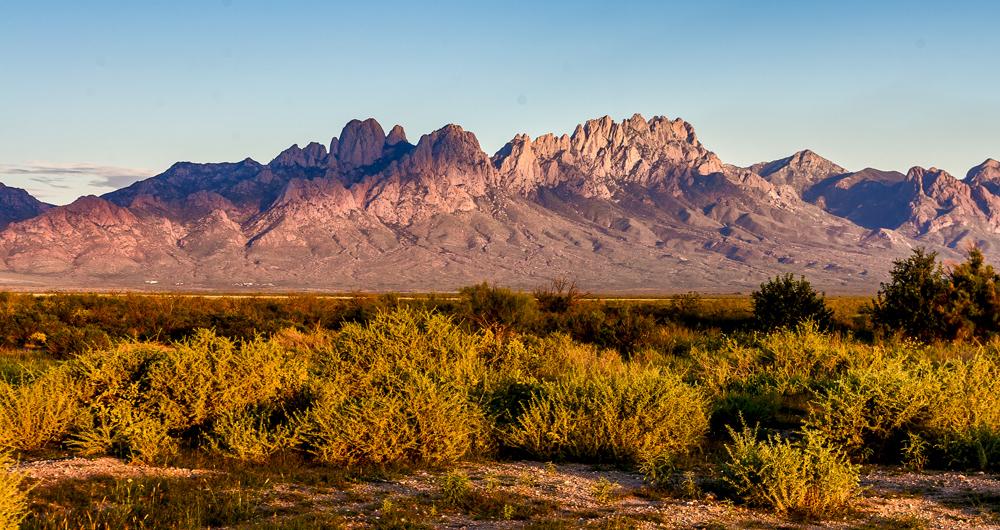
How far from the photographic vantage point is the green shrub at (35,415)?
40.7 feet

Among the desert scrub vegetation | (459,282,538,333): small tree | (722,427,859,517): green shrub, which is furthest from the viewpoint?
(459,282,538,333): small tree

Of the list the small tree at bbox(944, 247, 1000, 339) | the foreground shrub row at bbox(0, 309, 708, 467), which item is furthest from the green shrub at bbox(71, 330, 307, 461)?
the small tree at bbox(944, 247, 1000, 339)

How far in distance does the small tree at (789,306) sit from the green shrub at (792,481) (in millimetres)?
21360

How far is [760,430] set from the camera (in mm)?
14289

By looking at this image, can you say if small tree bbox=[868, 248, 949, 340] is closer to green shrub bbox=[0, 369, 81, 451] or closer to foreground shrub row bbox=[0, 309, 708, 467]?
foreground shrub row bbox=[0, 309, 708, 467]

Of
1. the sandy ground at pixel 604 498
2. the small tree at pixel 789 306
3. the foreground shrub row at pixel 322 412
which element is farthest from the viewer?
the small tree at pixel 789 306

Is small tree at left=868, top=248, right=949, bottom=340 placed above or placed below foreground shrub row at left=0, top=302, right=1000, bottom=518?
above

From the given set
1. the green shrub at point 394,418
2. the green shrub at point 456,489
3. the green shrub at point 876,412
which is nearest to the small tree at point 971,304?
the green shrub at point 876,412

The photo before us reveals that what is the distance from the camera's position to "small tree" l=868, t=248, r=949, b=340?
28.3 m

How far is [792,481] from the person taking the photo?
9617mm

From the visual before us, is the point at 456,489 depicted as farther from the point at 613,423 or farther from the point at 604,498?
the point at 613,423

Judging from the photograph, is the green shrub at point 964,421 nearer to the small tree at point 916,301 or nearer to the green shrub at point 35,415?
the green shrub at point 35,415

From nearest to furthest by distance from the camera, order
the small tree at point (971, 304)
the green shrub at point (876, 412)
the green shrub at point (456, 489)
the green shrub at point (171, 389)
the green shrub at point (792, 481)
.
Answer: the green shrub at point (792, 481), the green shrub at point (456, 489), the green shrub at point (171, 389), the green shrub at point (876, 412), the small tree at point (971, 304)

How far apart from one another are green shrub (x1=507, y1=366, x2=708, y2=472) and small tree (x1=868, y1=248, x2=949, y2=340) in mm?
18350
